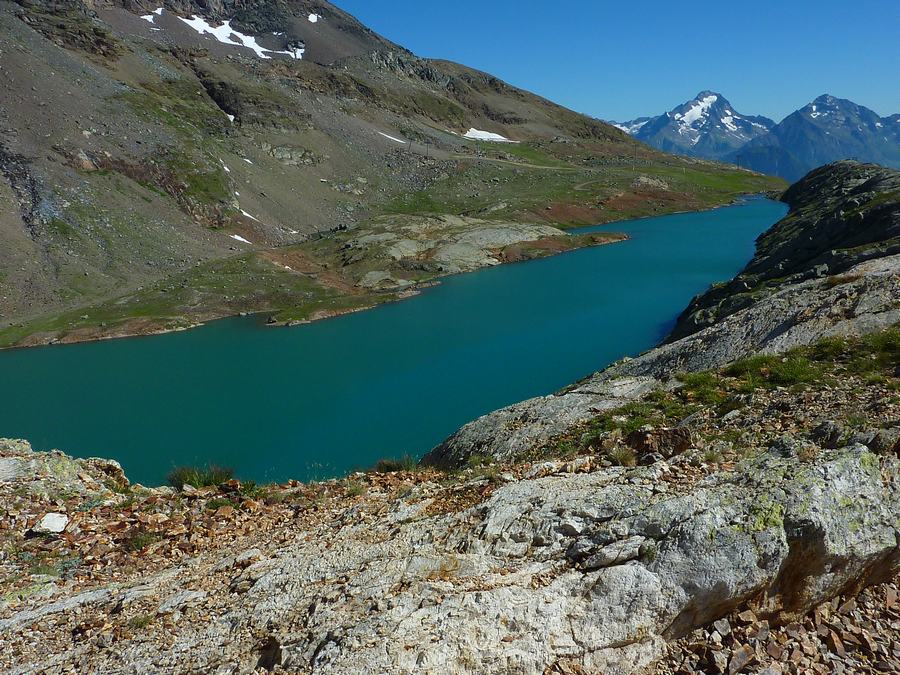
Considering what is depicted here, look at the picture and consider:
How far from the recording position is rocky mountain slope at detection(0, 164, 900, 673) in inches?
293

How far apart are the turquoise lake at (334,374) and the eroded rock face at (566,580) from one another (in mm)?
18751

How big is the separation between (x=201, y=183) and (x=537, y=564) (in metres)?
107

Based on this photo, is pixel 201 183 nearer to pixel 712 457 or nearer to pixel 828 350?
pixel 828 350

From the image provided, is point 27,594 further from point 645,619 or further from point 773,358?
point 773,358

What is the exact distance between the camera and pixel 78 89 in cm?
10438

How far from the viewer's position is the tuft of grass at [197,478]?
50.1 ft

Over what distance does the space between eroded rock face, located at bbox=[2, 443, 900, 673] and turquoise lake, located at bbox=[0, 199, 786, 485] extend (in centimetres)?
1875

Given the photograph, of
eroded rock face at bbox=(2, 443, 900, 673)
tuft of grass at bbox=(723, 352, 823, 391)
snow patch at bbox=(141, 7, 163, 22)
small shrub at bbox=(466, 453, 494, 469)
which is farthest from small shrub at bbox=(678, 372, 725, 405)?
snow patch at bbox=(141, 7, 163, 22)

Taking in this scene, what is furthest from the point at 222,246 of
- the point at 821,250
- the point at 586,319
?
the point at 821,250

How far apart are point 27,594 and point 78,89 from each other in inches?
4888

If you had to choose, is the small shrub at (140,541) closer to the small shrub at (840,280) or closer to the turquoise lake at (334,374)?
the turquoise lake at (334,374)

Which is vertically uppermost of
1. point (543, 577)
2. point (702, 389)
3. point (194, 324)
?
point (702, 389)

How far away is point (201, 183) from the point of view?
99.6m

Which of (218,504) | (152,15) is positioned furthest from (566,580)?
(152,15)
